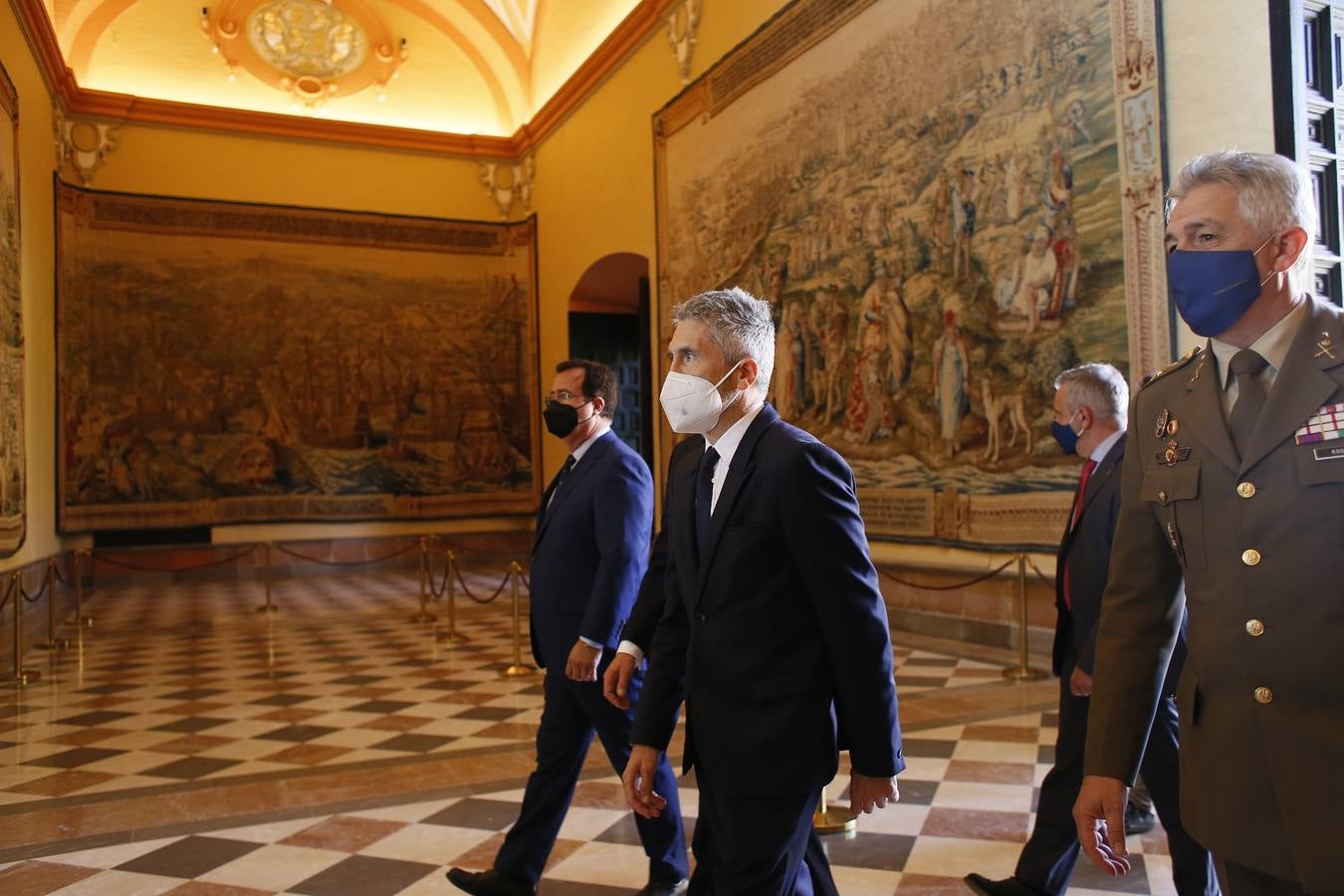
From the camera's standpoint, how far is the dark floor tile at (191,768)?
613 cm

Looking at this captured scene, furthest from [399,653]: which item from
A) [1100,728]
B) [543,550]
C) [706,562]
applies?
[1100,728]

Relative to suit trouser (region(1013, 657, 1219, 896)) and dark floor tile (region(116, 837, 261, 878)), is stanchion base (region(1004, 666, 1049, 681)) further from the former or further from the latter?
dark floor tile (region(116, 837, 261, 878))

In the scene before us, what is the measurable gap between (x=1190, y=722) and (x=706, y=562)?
1.08m

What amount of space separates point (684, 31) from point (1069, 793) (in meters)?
12.6

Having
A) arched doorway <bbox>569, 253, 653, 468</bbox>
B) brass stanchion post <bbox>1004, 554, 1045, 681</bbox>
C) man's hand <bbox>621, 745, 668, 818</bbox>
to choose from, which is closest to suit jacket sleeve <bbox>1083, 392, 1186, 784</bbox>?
man's hand <bbox>621, 745, 668, 818</bbox>

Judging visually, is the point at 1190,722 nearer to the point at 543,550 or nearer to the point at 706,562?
the point at 706,562

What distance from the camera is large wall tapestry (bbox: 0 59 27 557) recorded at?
12281mm

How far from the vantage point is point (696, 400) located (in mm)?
2723

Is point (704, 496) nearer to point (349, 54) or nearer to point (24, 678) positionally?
point (24, 678)

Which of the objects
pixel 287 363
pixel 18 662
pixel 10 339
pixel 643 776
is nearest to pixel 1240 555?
pixel 643 776

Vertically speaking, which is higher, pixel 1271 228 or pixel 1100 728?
pixel 1271 228

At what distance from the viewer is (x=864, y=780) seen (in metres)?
2.49

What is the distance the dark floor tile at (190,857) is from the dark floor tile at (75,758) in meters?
2.05

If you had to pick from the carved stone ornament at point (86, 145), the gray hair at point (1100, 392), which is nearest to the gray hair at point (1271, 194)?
the gray hair at point (1100, 392)
